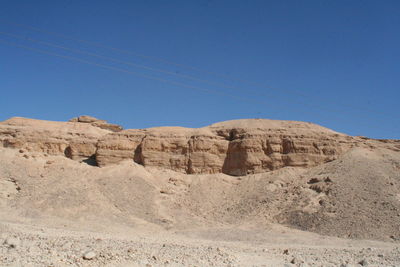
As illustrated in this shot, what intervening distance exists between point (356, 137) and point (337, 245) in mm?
17981

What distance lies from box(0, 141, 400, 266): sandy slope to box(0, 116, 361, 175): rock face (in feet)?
3.40

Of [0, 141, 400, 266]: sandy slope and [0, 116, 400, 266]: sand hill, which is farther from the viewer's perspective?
[0, 141, 400, 266]: sandy slope

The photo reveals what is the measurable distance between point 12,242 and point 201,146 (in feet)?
79.9

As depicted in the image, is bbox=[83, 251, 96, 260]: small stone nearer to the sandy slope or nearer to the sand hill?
the sand hill

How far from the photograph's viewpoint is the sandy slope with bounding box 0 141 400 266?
20.9 meters

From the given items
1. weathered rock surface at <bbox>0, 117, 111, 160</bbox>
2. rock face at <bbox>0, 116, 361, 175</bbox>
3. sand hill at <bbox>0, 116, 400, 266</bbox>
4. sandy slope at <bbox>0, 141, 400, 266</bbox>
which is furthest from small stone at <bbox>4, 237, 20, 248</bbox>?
weathered rock surface at <bbox>0, 117, 111, 160</bbox>

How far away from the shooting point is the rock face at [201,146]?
114ft

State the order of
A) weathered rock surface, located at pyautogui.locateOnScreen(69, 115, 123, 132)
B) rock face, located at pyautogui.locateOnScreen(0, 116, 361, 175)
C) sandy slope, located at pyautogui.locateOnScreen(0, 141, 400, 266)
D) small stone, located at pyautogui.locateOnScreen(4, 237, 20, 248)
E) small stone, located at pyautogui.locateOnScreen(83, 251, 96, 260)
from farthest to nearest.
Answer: weathered rock surface, located at pyautogui.locateOnScreen(69, 115, 123, 132), rock face, located at pyautogui.locateOnScreen(0, 116, 361, 175), sandy slope, located at pyautogui.locateOnScreen(0, 141, 400, 266), small stone, located at pyautogui.locateOnScreen(4, 237, 20, 248), small stone, located at pyautogui.locateOnScreen(83, 251, 96, 260)

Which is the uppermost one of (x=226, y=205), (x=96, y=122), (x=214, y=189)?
(x=96, y=122)

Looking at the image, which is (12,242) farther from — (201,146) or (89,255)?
(201,146)

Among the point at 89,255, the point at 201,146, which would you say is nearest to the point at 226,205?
the point at 201,146

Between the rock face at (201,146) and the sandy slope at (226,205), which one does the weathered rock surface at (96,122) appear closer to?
the rock face at (201,146)

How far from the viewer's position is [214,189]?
1286 inches

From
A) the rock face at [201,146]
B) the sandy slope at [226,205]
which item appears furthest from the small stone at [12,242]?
the rock face at [201,146]
